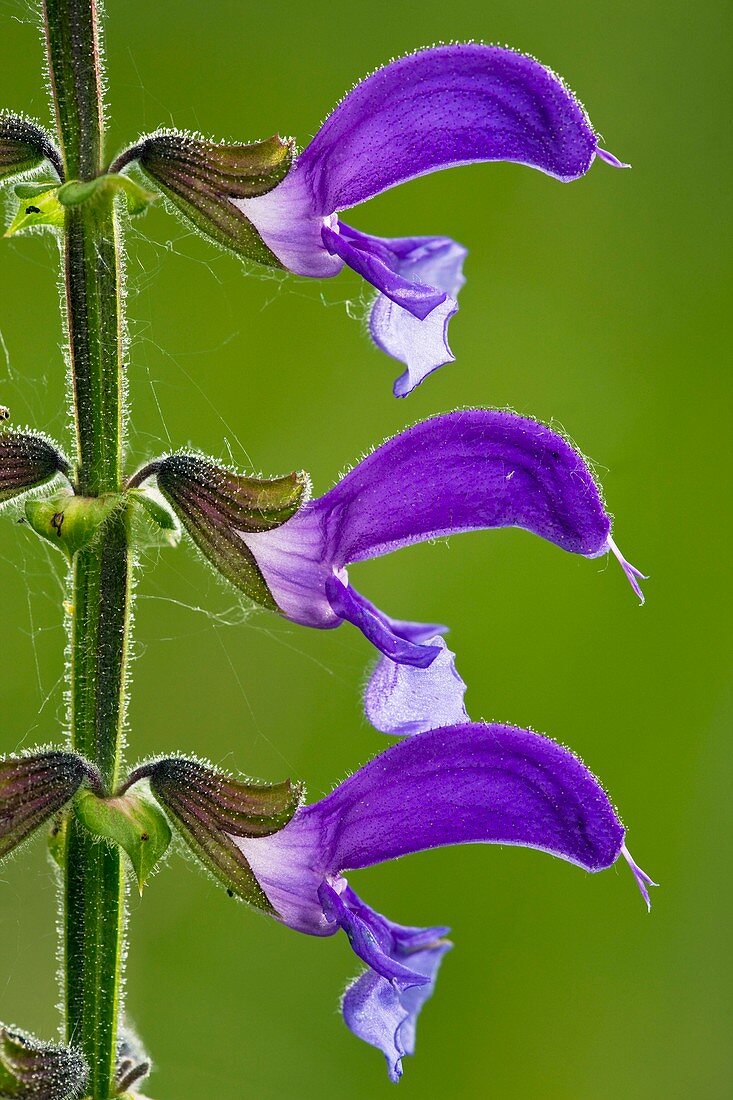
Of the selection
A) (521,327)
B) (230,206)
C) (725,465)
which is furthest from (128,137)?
(230,206)

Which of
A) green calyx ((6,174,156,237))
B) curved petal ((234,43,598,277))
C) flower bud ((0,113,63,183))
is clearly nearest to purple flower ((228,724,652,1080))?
curved petal ((234,43,598,277))

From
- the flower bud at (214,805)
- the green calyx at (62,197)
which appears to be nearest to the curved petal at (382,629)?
the flower bud at (214,805)

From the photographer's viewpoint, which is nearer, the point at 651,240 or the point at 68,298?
the point at 68,298

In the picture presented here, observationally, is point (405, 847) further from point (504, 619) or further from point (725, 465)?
point (725, 465)

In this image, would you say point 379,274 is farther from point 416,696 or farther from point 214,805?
point 214,805

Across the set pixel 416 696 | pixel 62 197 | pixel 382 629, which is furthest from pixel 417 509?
pixel 62 197
